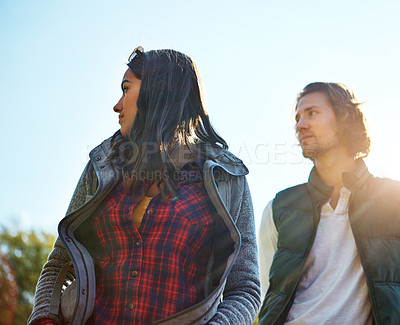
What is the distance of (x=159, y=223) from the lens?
2.40 metres

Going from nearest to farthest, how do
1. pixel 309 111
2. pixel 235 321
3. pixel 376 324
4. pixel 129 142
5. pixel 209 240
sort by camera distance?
pixel 235 321 → pixel 209 240 → pixel 129 142 → pixel 376 324 → pixel 309 111

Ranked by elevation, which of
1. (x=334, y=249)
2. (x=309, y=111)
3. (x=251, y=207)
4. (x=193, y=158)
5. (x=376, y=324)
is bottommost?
(x=376, y=324)

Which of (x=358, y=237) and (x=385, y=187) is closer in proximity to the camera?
(x=358, y=237)

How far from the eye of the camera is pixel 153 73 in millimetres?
2814

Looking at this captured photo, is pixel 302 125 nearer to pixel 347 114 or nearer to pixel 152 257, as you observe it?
pixel 347 114

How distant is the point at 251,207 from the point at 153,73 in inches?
37.1

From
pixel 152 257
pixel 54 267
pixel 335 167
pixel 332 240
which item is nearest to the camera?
pixel 152 257

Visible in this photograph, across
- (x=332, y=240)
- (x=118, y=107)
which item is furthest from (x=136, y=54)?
(x=332, y=240)

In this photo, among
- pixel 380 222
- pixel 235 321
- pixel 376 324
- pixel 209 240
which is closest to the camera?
pixel 235 321

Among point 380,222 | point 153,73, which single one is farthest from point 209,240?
point 380,222

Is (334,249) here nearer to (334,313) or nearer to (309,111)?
(334,313)

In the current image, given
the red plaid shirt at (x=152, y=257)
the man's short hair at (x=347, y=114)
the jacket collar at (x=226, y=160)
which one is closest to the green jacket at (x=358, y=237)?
the man's short hair at (x=347, y=114)

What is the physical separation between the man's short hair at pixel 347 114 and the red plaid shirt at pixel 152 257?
2717mm

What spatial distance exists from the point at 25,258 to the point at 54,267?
71.2ft
